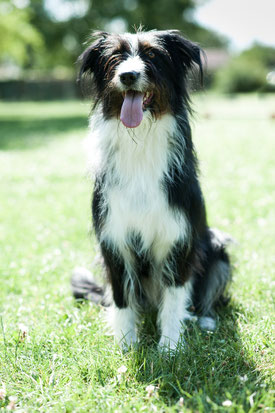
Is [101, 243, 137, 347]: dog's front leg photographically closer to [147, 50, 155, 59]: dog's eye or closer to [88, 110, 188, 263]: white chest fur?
[88, 110, 188, 263]: white chest fur

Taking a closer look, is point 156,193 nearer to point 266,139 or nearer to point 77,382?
point 77,382

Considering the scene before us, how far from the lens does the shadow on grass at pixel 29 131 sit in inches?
507

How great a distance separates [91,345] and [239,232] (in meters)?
2.67

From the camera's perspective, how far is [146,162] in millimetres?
2666

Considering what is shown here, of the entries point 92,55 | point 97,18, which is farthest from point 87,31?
point 92,55

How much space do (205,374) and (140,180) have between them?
3.94ft

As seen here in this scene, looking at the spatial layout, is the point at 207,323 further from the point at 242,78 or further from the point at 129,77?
the point at 242,78

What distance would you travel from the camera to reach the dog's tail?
349 centimetres

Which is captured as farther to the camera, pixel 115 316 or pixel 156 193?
pixel 115 316

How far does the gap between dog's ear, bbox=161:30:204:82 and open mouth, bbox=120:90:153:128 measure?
337 mm

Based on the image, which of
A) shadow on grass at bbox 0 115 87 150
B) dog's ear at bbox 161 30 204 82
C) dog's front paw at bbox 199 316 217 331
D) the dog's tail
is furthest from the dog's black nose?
shadow on grass at bbox 0 115 87 150

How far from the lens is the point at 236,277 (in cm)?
377

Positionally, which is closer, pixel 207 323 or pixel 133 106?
pixel 133 106

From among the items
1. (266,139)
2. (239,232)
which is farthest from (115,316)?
(266,139)
